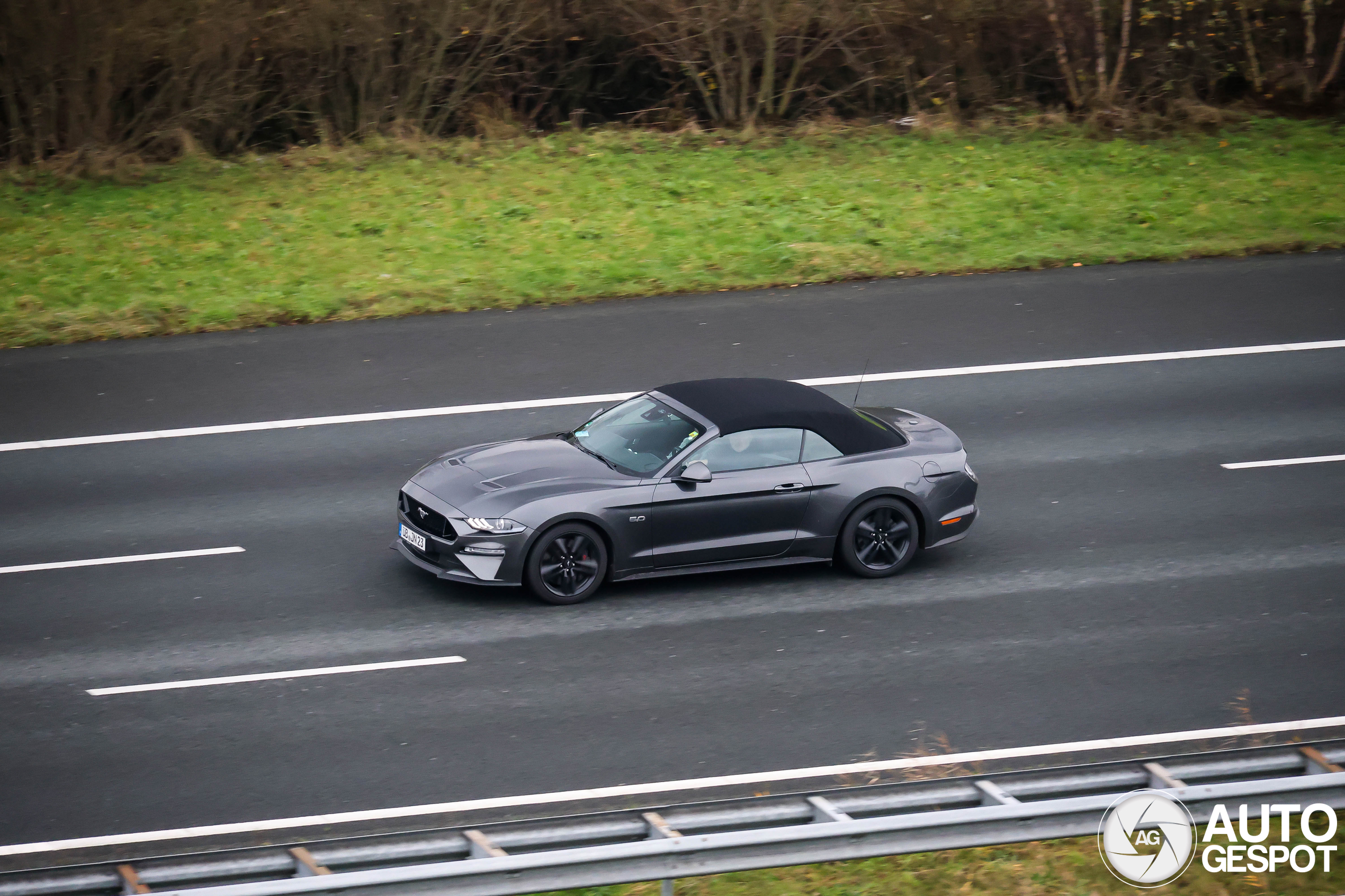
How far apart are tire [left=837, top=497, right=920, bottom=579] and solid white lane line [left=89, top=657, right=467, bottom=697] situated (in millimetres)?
3123

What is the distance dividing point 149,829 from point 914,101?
64.9 feet

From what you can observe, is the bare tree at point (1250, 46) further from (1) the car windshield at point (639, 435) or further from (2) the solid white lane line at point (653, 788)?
(2) the solid white lane line at point (653, 788)

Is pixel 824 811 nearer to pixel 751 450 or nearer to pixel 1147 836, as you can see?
pixel 1147 836

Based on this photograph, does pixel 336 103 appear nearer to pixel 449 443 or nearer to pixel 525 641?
pixel 449 443

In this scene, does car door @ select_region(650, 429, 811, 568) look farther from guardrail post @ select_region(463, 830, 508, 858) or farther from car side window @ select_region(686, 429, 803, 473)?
guardrail post @ select_region(463, 830, 508, 858)

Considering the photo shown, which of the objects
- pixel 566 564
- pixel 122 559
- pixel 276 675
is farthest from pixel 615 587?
pixel 122 559

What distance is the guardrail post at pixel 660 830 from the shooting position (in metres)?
6.17

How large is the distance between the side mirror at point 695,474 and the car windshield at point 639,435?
175mm

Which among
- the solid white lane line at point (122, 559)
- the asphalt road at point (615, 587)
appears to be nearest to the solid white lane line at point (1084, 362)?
the asphalt road at point (615, 587)

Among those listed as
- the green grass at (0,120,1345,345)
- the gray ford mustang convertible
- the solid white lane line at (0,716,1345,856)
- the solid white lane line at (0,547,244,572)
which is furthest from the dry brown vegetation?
the solid white lane line at (0,716,1345,856)

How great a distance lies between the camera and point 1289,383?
15.2 meters

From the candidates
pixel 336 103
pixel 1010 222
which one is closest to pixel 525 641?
pixel 1010 222

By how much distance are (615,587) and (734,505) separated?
43.7 inches

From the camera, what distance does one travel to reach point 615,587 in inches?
435
